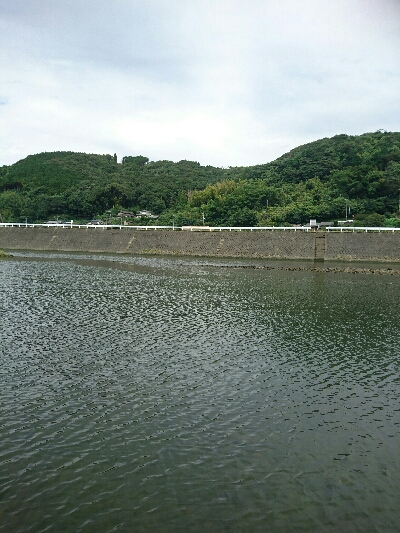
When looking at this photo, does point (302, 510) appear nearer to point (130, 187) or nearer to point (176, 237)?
point (176, 237)

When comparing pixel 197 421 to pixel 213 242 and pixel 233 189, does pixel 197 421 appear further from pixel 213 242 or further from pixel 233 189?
pixel 233 189

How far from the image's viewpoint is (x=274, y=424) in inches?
352

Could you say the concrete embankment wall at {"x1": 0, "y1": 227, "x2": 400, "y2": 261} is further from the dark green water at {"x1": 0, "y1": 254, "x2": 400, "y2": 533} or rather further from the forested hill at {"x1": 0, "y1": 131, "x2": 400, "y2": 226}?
the dark green water at {"x1": 0, "y1": 254, "x2": 400, "y2": 533}

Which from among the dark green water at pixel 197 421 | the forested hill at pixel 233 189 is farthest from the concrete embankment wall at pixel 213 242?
the dark green water at pixel 197 421

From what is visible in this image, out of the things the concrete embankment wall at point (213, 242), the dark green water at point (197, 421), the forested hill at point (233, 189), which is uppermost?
the forested hill at point (233, 189)

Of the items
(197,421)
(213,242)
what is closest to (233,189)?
(213,242)

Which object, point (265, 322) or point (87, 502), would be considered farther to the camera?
point (265, 322)

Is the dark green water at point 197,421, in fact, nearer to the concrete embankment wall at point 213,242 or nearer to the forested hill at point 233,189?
the concrete embankment wall at point 213,242

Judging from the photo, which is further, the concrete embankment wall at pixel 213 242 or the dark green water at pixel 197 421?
the concrete embankment wall at pixel 213 242

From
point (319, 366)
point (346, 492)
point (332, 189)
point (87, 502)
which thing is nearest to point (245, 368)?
point (319, 366)

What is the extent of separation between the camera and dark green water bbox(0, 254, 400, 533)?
6.34m

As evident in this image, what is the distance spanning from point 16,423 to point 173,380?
11.9 ft

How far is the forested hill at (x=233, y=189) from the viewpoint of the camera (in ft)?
220

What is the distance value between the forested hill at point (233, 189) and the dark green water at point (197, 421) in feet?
160
